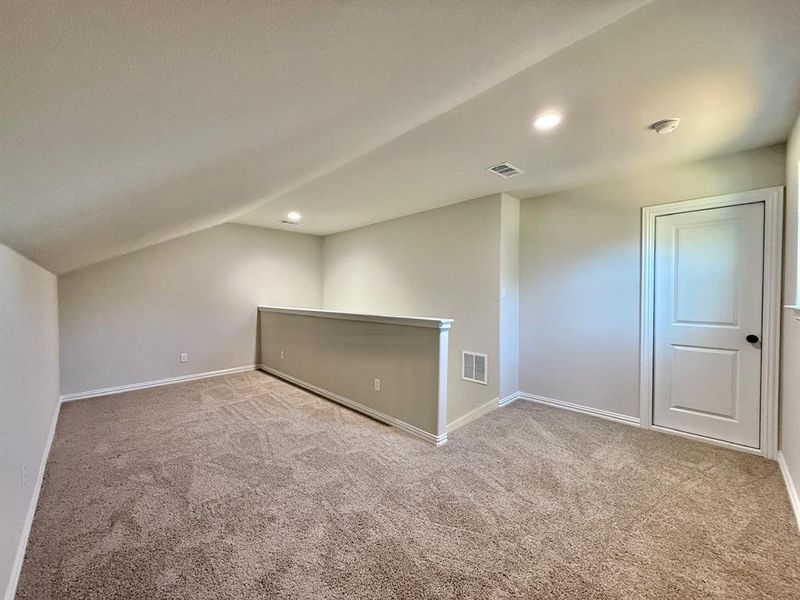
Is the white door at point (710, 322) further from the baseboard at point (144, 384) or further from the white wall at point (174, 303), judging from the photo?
the baseboard at point (144, 384)

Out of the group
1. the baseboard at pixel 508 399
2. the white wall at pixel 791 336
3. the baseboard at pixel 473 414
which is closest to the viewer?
the white wall at pixel 791 336

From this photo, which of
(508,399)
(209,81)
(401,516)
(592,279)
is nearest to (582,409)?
(508,399)

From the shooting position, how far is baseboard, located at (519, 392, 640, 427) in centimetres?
321

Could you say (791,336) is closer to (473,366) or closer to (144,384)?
(473,366)

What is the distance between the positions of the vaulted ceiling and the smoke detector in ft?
0.22

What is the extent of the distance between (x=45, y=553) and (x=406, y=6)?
2.73 meters

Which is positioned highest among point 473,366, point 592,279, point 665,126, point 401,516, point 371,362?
point 665,126

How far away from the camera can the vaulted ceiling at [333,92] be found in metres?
0.59

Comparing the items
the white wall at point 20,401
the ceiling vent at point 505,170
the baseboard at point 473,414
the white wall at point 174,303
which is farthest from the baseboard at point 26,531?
the ceiling vent at point 505,170

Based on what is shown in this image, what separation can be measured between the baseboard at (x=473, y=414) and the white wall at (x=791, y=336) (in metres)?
2.09

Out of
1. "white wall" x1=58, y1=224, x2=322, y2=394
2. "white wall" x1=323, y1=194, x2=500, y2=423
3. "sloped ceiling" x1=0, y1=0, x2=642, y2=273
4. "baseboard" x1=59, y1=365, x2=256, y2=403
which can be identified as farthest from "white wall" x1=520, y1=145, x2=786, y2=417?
"baseboard" x1=59, y1=365, x2=256, y2=403

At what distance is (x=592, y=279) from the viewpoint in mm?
3420

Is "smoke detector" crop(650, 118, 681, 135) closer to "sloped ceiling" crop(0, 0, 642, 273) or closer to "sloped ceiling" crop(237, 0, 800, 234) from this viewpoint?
"sloped ceiling" crop(237, 0, 800, 234)

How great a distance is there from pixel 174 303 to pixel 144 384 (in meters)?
1.09
